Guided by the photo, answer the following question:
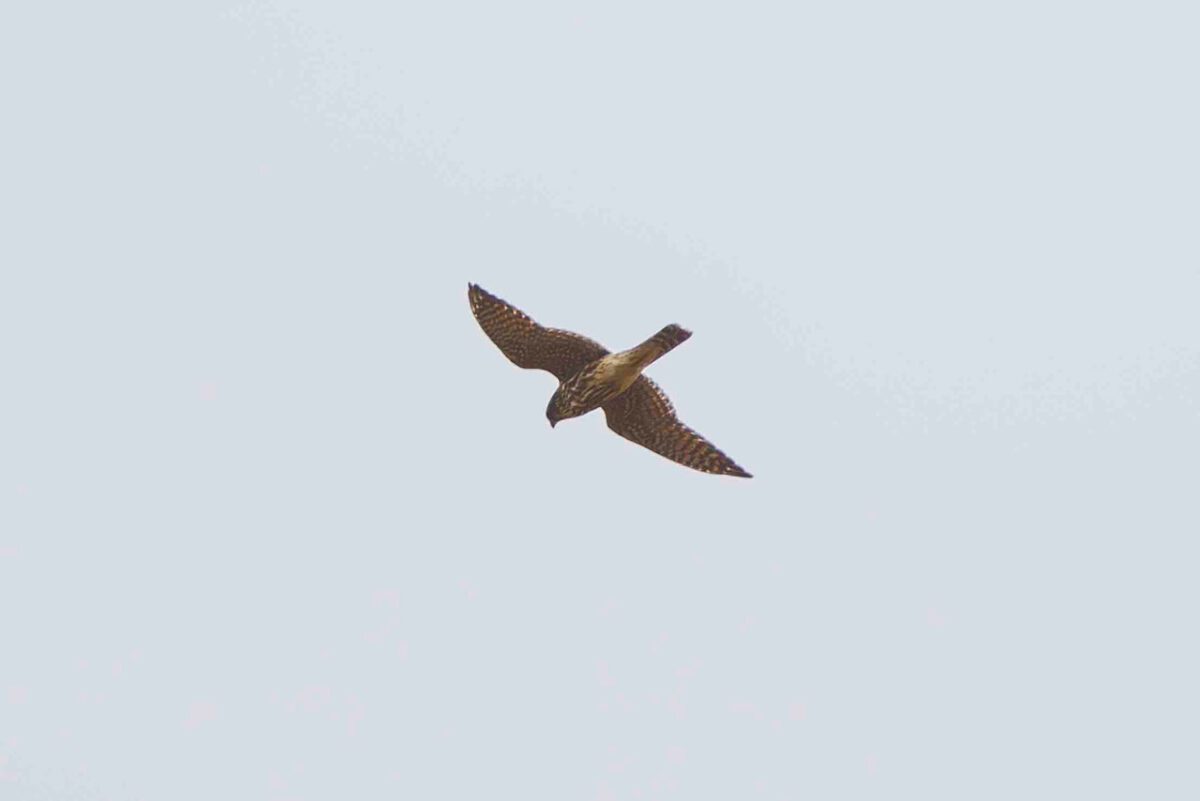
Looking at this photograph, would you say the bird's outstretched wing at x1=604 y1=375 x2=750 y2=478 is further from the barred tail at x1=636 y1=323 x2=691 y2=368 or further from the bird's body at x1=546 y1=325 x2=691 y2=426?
the barred tail at x1=636 y1=323 x2=691 y2=368

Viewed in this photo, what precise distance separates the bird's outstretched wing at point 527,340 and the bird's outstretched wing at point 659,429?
1.00 meters

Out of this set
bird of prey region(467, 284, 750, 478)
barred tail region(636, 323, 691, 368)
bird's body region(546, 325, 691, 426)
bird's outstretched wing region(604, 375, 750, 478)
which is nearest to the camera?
barred tail region(636, 323, 691, 368)

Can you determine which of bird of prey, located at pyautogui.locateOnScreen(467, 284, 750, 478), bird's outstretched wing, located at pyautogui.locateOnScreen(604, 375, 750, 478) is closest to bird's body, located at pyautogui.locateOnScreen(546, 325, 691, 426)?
bird of prey, located at pyautogui.locateOnScreen(467, 284, 750, 478)

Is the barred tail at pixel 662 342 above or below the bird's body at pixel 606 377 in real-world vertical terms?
above

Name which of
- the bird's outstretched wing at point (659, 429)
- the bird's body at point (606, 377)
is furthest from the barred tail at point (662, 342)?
the bird's outstretched wing at point (659, 429)

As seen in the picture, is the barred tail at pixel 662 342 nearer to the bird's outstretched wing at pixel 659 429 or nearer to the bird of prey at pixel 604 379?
the bird of prey at pixel 604 379

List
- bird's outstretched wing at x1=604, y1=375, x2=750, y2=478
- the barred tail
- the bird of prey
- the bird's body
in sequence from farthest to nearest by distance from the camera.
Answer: bird's outstretched wing at x1=604, y1=375, x2=750, y2=478 < the bird of prey < the bird's body < the barred tail

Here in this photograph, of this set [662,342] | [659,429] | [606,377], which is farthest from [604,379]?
[659,429]

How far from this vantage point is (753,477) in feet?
81.3

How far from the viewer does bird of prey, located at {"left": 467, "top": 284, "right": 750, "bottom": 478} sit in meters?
23.9

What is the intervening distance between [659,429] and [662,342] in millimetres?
2739

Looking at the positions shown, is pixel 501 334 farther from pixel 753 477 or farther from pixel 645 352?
pixel 753 477

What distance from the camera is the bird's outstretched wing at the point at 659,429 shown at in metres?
25.2

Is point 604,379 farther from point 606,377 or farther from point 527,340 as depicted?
point 527,340
